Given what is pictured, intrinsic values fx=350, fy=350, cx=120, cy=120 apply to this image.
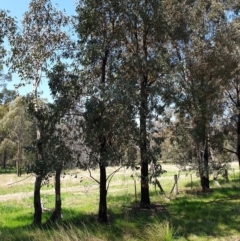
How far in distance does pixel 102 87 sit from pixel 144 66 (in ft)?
9.62

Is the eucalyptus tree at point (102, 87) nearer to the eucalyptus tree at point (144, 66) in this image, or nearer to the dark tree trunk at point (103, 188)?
the dark tree trunk at point (103, 188)

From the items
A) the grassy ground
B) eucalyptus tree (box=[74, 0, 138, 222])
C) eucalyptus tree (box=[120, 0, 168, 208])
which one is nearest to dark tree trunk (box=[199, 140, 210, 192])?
the grassy ground

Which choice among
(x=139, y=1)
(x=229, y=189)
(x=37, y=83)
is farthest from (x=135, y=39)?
(x=229, y=189)

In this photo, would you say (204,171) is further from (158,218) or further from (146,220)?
(146,220)

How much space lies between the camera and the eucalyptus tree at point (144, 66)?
10.9m

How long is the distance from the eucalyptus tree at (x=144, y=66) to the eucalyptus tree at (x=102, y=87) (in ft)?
1.40

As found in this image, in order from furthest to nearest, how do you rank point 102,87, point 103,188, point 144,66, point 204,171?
point 204,171 < point 144,66 < point 103,188 < point 102,87

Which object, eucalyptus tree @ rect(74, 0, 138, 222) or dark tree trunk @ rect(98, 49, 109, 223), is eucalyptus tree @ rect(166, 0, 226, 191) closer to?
eucalyptus tree @ rect(74, 0, 138, 222)

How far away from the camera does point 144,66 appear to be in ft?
41.1

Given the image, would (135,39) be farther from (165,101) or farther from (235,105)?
(235,105)

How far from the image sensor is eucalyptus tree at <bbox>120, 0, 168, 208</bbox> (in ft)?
35.8

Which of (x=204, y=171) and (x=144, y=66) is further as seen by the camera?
(x=204, y=171)

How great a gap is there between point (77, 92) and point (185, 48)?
9.97 m

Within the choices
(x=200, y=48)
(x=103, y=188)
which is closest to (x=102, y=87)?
(x=103, y=188)
